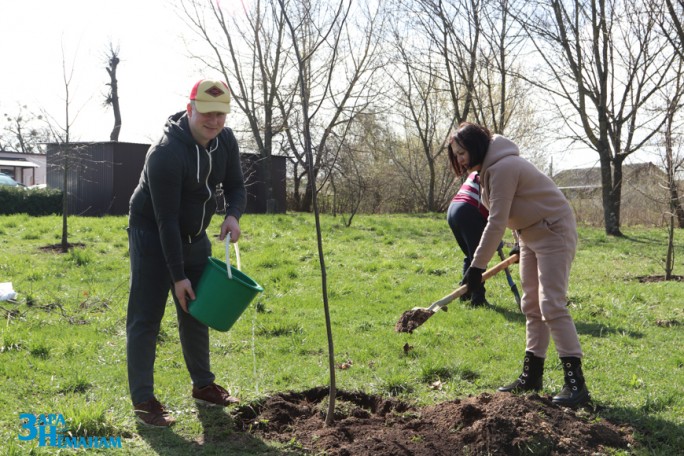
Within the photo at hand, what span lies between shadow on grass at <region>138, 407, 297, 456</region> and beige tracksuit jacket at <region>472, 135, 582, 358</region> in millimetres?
1724

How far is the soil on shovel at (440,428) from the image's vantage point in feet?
10.6

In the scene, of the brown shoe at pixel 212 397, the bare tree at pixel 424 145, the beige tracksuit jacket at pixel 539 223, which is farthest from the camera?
the bare tree at pixel 424 145

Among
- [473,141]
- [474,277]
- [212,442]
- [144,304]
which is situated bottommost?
[212,442]

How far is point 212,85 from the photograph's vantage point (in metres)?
3.46

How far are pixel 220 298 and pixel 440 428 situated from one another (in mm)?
1495

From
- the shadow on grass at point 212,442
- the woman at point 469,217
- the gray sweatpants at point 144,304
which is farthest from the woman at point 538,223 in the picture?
the woman at point 469,217

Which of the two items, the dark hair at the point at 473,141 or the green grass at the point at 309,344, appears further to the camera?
the dark hair at the point at 473,141

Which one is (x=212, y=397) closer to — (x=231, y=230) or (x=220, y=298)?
(x=220, y=298)

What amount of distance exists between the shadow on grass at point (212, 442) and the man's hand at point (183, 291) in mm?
740

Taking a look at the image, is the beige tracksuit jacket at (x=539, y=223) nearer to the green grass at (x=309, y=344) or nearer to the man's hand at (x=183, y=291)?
the green grass at (x=309, y=344)

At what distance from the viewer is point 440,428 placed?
3.54m

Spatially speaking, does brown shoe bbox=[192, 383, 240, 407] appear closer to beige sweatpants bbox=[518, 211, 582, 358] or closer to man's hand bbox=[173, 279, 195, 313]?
man's hand bbox=[173, 279, 195, 313]

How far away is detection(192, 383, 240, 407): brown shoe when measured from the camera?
3.95 m

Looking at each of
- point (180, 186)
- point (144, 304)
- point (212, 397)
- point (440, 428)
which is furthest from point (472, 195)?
point (144, 304)
